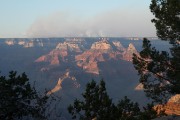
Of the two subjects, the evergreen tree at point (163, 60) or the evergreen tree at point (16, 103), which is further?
the evergreen tree at point (163, 60)

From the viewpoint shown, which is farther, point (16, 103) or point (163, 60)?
point (163, 60)

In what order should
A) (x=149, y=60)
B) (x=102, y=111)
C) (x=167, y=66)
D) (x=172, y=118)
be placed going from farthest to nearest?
(x=149, y=60) → (x=167, y=66) → (x=102, y=111) → (x=172, y=118)

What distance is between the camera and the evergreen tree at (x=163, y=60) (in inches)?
1037

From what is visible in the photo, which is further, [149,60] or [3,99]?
[149,60]

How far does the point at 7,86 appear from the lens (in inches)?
1012

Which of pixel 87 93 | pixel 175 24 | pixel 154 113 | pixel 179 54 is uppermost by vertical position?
pixel 175 24

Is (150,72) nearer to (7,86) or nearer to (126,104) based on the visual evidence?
(126,104)

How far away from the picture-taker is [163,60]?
91.2ft

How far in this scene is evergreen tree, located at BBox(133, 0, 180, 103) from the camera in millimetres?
26328

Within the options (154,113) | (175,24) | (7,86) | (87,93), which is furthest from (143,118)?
(7,86)

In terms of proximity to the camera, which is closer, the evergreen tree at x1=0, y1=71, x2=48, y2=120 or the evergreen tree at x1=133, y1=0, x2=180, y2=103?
the evergreen tree at x1=0, y1=71, x2=48, y2=120

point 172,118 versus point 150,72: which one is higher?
point 150,72

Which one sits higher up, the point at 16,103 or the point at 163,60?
the point at 163,60

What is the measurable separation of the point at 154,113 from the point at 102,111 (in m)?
7.38
